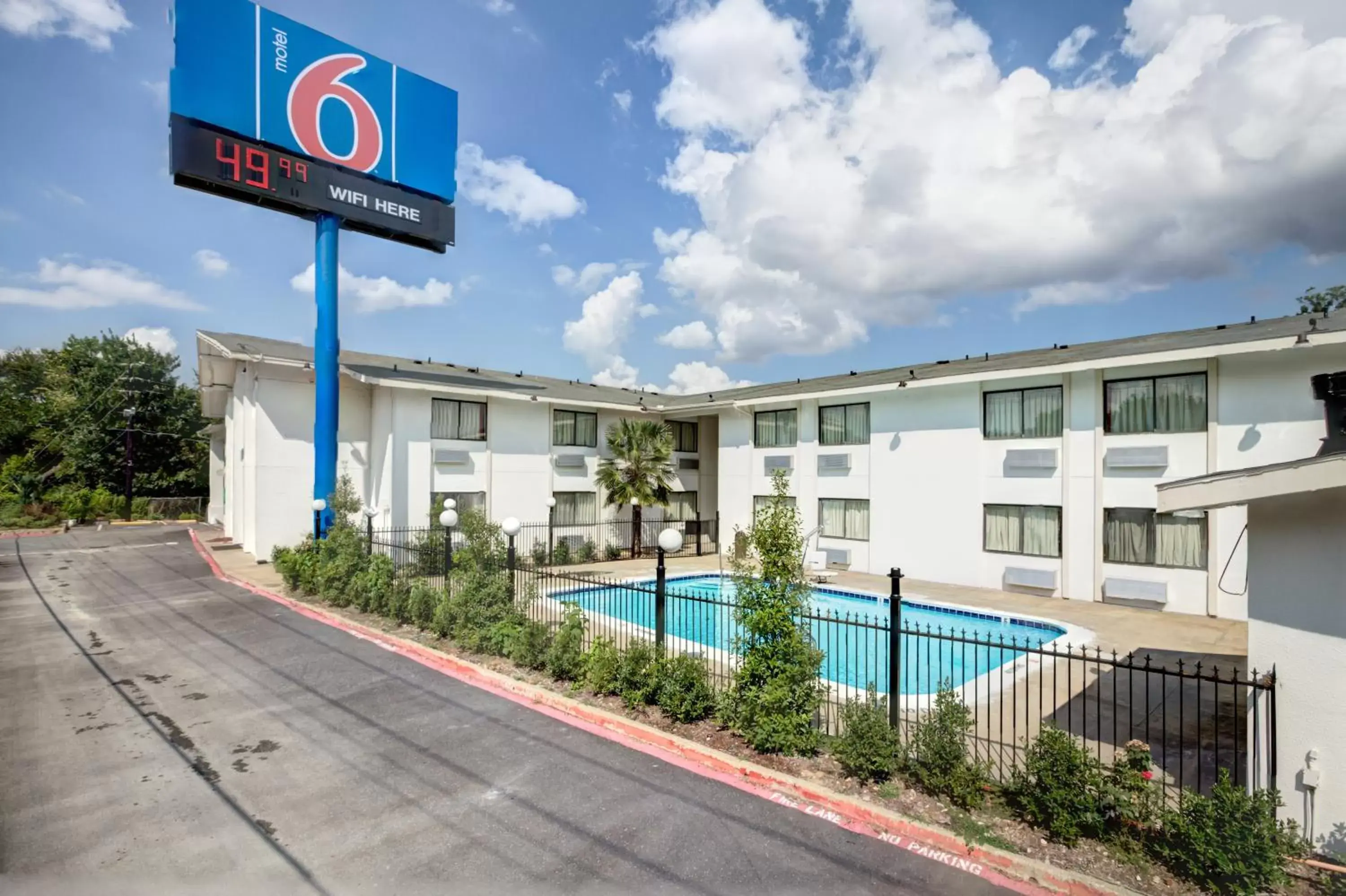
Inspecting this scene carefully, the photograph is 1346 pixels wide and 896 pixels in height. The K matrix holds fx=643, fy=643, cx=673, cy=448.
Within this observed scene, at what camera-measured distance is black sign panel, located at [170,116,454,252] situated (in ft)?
58.2

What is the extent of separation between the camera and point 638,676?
876 cm

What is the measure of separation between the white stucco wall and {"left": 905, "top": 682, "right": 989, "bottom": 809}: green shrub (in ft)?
7.49

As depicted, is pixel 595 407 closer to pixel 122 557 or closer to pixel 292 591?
pixel 292 591

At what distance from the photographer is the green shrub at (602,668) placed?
29.5ft

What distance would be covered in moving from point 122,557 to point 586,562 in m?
17.0

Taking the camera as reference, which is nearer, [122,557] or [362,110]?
[362,110]

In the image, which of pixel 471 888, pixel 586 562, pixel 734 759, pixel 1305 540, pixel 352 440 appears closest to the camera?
pixel 471 888

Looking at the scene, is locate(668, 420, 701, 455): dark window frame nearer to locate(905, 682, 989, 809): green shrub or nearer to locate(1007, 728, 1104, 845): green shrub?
locate(905, 682, 989, 809): green shrub

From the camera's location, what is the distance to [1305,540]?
518cm

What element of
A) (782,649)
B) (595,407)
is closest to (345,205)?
(595,407)

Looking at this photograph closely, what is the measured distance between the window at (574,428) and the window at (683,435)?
3.81 metres

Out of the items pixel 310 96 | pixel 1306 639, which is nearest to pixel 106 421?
pixel 310 96

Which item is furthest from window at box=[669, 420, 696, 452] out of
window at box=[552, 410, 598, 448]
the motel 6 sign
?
the motel 6 sign

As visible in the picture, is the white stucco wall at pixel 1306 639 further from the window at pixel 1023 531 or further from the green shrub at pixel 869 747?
the window at pixel 1023 531
